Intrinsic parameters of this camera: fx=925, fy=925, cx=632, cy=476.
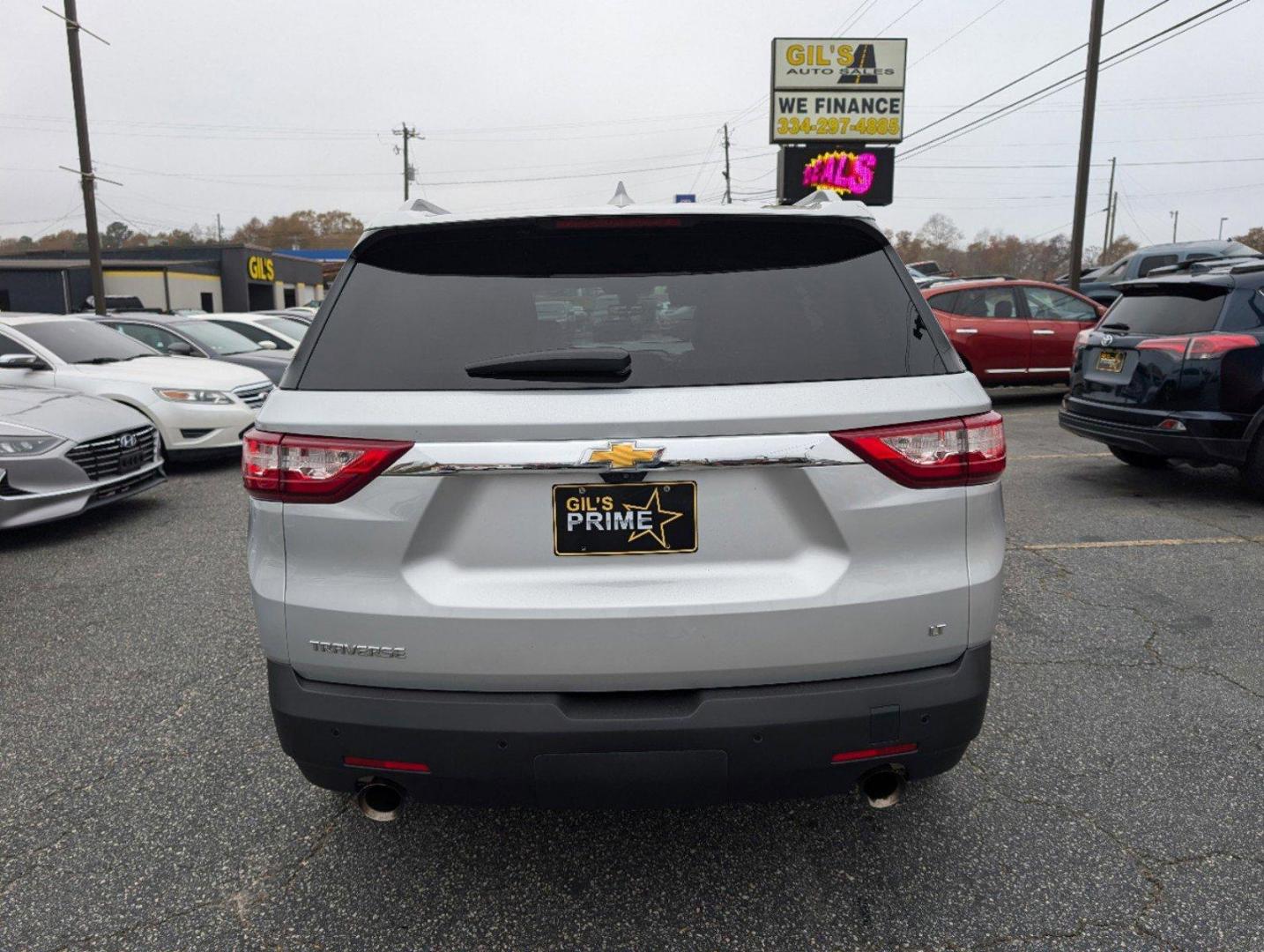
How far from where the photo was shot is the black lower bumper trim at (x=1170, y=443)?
661 cm

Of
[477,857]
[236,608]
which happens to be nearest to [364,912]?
[477,857]

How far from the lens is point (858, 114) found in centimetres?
2539

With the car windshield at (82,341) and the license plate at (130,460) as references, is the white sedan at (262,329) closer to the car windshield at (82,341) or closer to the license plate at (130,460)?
the car windshield at (82,341)

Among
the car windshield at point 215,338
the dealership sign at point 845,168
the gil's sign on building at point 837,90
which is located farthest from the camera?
the gil's sign on building at point 837,90

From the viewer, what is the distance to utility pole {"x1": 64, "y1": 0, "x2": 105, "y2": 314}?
20016 millimetres

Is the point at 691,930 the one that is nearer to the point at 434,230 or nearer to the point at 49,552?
the point at 434,230

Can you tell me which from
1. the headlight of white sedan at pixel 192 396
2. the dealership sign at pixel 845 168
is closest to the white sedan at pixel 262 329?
the headlight of white sedan at pixel 192 396

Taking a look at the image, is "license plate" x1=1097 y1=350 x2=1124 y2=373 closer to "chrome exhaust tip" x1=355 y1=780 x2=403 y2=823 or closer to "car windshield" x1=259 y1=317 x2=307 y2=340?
"chrome exhaust tip" x1=355 y1=780 x2=403 y2=823

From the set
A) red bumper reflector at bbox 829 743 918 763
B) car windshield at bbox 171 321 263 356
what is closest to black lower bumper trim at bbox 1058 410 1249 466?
red bumper reflector at bbox 829 743 918 763

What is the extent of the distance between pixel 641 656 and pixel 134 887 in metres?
1.67

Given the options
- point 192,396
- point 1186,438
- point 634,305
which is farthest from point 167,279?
point 634,305

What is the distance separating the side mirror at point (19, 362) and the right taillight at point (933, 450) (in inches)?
320

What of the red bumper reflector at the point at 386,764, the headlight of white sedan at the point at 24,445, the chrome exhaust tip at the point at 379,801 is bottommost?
the chrome exhaust tip at the point at 379,801

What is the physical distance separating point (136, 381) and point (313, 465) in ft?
25.3
